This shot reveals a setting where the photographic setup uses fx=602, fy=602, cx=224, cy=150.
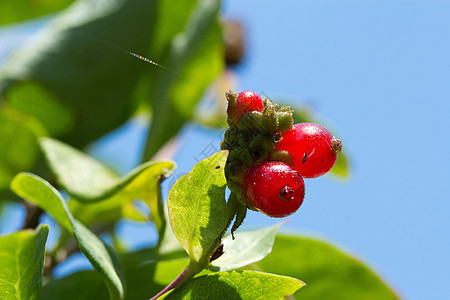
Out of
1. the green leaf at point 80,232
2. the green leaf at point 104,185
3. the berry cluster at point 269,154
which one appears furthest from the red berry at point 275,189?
the green leaf at point 104,185

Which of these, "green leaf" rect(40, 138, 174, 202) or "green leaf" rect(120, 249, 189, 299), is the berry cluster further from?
"green leaf" rect(40, 138, 174, 202)

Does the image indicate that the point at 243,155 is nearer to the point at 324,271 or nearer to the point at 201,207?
the point at 201,207

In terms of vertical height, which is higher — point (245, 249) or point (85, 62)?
point (245, 249)

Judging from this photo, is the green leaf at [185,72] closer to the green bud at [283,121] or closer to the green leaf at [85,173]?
the green leaf at [85,173]

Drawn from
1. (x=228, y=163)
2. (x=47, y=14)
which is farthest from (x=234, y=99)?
(x=47, y=14)

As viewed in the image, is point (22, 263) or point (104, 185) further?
point (104, 185)

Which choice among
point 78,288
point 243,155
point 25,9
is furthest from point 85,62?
point 243,155
